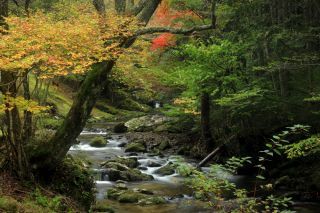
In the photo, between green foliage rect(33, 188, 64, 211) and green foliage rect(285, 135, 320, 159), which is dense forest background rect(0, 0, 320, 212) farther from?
green foliage rect(33, 188, 64, 211)

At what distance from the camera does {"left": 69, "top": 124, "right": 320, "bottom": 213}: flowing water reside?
11703mm

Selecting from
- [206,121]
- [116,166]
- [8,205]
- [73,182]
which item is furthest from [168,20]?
[8,205]

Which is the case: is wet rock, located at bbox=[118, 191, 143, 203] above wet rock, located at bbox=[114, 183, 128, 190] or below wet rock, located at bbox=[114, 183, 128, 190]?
above

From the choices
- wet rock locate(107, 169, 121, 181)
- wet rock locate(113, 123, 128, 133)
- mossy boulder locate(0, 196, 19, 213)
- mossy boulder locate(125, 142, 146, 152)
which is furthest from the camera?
wet rock locate(113, 123, 128, 133)

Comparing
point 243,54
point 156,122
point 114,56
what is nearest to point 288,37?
point 243,54

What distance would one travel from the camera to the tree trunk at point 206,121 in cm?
1877

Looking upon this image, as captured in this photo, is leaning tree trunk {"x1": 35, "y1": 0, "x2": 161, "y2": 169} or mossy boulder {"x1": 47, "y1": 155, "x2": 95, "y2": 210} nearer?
leaning tree trunk {"x1": 35, "y1": 0, "x2": 161, "y2": 169}

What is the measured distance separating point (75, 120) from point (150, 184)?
18.9 ft

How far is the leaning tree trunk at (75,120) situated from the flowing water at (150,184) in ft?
9.11

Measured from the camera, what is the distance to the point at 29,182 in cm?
919

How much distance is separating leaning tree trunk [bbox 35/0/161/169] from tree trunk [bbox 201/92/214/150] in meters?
8.94

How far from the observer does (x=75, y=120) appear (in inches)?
392

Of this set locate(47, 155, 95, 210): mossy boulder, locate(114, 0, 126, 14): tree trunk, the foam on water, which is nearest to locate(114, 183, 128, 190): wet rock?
locate(47, 155, 95, 210): mossy boulder

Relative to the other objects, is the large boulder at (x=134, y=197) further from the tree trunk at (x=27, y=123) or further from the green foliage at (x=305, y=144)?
the green foliage at (x=305, y=144)
